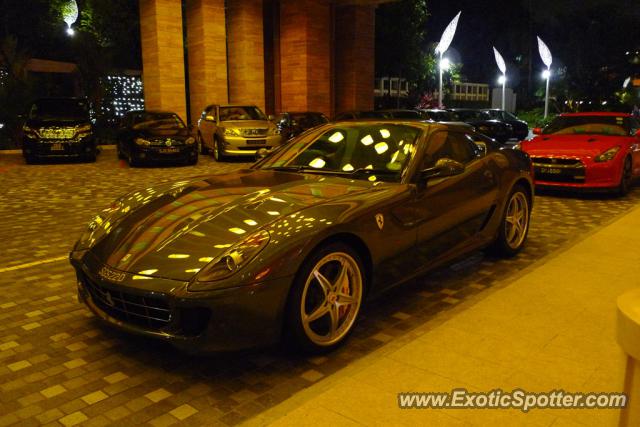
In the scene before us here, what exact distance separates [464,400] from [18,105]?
64.4 feet

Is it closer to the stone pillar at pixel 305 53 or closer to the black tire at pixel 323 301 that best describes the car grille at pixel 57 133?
the stone pillar at pixel 305 53

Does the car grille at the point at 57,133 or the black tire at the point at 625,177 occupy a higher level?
the car grille at the point at 57,133

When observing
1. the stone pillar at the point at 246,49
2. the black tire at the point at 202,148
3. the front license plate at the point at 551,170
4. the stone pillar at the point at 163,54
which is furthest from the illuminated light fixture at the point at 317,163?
the stone pillar at the point at 246,49

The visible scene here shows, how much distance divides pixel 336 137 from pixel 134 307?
2.30 metres

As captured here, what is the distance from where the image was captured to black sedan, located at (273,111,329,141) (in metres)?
17.8

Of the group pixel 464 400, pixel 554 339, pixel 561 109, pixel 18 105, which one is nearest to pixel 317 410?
pixel 464 400

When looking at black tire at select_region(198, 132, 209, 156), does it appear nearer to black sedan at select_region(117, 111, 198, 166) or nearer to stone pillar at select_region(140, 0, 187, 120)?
black sedan at select_region(117, 111, 198, 166)

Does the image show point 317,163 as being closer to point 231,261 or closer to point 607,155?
point 231,261

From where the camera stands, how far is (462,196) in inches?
182

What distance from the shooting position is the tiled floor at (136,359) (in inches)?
113

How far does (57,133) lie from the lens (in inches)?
581

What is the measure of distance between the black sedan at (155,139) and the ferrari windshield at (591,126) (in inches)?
346

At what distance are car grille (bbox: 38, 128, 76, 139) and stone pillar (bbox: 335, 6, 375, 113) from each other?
13.8m

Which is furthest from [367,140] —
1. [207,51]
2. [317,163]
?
[207,51]
